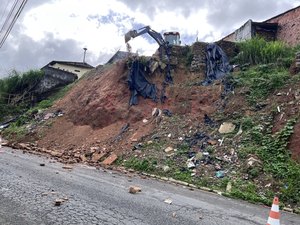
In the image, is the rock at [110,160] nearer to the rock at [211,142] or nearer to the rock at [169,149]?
the rock at [169,149]

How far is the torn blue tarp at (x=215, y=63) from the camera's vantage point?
16.4 meters

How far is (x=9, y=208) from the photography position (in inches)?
204

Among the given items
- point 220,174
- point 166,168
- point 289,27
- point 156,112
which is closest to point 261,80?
point 156,112

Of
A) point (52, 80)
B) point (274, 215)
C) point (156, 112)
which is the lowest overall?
point (274, 215)

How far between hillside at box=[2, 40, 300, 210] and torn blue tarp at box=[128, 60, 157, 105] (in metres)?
0.34

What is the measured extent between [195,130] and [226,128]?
1339mm

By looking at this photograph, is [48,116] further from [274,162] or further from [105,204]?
[105,204]

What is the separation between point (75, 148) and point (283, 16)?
615 inches

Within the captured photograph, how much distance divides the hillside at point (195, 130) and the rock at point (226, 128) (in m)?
0.05

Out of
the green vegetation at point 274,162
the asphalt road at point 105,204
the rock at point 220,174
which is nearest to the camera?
the asphalt road at point 105,204

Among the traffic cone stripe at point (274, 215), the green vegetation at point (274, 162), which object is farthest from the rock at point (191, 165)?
the traffic cone stripe at point (274, 215)

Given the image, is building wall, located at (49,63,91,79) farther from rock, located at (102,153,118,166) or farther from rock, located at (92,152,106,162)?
rock, located at (102,153,118,166)

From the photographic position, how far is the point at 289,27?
65.4 ft

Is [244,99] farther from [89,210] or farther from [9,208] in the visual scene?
[9,208]
